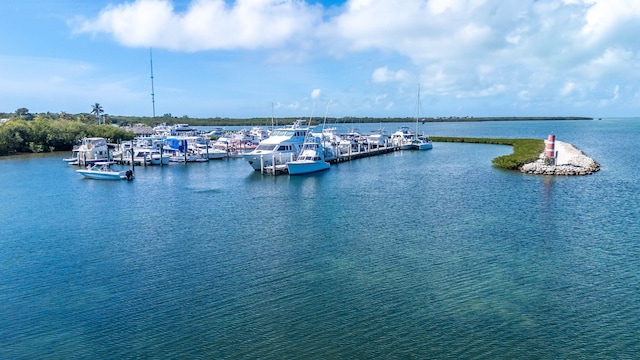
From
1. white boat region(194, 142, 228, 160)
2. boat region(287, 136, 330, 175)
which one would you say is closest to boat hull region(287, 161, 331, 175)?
boat region(287, 136, 330, 175)

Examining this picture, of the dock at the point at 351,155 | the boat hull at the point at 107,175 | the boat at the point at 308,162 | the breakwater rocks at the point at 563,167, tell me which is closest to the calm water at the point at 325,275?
the breakwater rocks at the point at 563,167

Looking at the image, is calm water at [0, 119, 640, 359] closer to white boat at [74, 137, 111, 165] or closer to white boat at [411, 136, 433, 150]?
white boat at [74, 137, 111, 165]

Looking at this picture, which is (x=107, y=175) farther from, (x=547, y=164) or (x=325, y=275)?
(x=547, y=164)

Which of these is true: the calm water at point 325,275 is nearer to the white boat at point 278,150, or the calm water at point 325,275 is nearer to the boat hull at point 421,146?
the white boat at point 278,150

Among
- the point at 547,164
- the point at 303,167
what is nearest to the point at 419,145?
the point at 547,164

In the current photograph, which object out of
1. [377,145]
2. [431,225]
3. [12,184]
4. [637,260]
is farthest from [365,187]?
[377,145]

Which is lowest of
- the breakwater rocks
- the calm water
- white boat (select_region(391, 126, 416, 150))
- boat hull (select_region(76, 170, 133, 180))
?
the calm water
